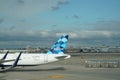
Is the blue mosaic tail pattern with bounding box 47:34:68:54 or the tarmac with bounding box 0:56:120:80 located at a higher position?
the blue mosaic tail pattern with bounding box 47:34:68:54

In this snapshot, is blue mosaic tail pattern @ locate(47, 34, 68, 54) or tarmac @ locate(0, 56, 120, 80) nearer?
tarmac @ locate(0, 56, 120, 80)

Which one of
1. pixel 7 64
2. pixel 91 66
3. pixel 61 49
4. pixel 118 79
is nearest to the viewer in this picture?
pixel 118 79

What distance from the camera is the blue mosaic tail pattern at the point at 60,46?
157 ft

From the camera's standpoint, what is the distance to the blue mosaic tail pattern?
47938mm

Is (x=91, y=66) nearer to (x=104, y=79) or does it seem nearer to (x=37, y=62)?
(x=37, y=62)

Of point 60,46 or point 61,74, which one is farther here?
point 60,46

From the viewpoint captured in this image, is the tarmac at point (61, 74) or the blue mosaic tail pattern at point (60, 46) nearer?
the tarmac at point (61, 74)

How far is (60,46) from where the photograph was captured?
48312mm

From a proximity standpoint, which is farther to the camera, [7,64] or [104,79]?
[7,64]

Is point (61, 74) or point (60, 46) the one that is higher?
point (60, 46)

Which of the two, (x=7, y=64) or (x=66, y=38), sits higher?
(x=66, y=38)

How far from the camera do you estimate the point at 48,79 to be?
32.1m

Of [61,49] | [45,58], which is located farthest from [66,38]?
[45,58]

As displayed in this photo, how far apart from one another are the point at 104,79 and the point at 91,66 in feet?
72.8
